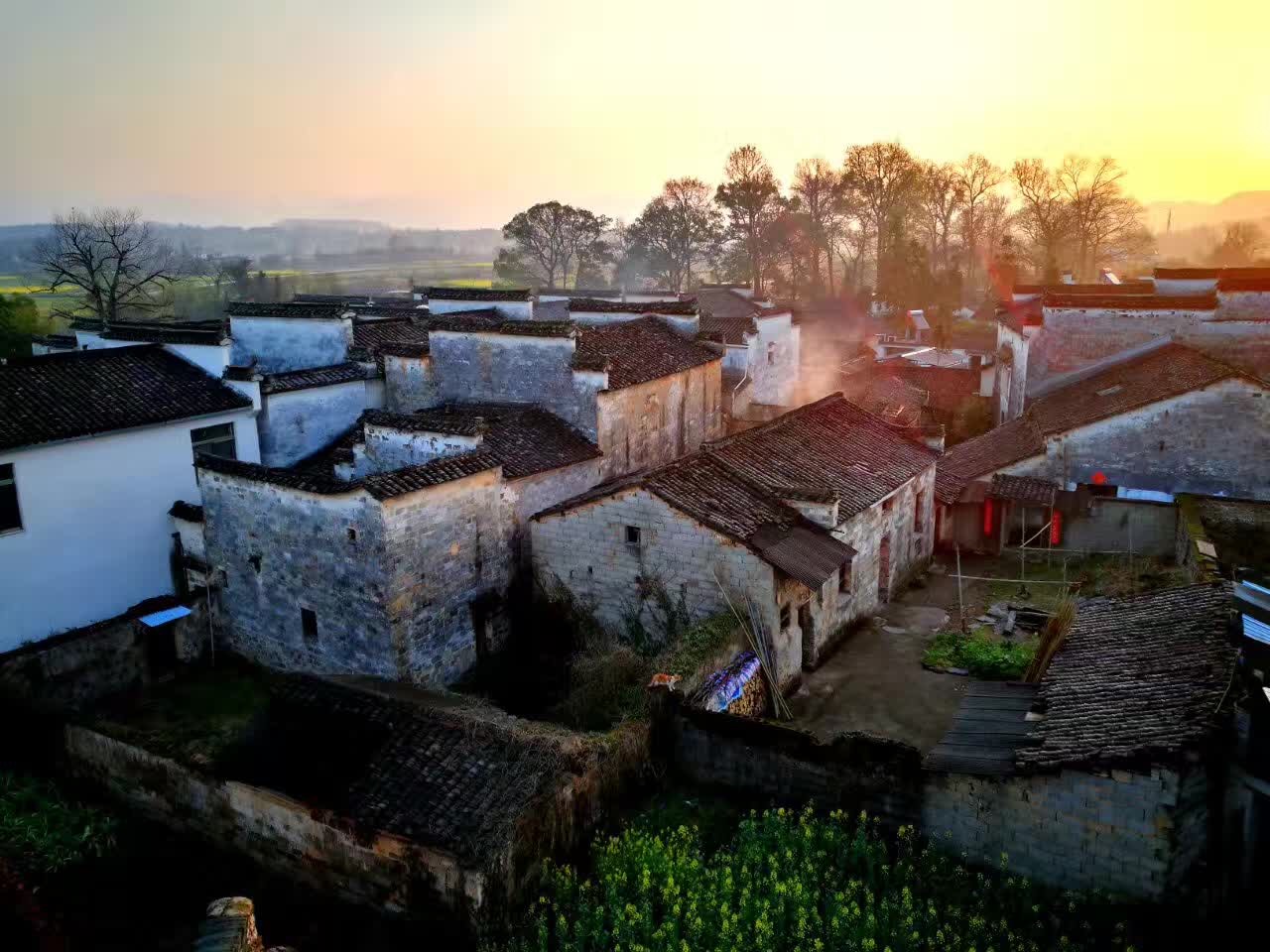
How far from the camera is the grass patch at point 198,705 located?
15.2 metres

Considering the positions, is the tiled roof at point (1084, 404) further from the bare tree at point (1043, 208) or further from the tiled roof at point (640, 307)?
the bare tree at point (1043, 208)

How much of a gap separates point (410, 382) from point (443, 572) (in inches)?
302

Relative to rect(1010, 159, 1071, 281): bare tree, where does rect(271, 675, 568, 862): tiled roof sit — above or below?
below

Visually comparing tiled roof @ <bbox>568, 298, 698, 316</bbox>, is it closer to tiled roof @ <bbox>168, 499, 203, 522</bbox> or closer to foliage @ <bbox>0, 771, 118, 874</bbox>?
tiled roof @ <bbox>168, 499, 203, 522</bbox>

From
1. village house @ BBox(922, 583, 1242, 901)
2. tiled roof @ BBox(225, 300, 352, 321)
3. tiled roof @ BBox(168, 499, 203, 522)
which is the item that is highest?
tiled roof @ BBox(225, 300, 352, 321)

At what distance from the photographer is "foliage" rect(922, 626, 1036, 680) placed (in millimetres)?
15203

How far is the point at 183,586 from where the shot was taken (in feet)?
62.8

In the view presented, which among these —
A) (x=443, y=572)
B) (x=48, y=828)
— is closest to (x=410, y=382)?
(x=443, y=572)

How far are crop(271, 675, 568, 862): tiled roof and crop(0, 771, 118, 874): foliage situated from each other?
8.84 feet

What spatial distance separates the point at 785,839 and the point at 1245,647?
17.7 ft

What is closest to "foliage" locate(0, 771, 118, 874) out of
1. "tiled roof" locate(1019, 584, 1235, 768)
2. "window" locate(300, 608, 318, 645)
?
"window" locate(300, 608, 318, 645)

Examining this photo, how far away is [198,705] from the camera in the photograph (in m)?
16.2

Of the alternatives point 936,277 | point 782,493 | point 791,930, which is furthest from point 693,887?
point 936,277

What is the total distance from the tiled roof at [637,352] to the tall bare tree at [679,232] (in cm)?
3656
